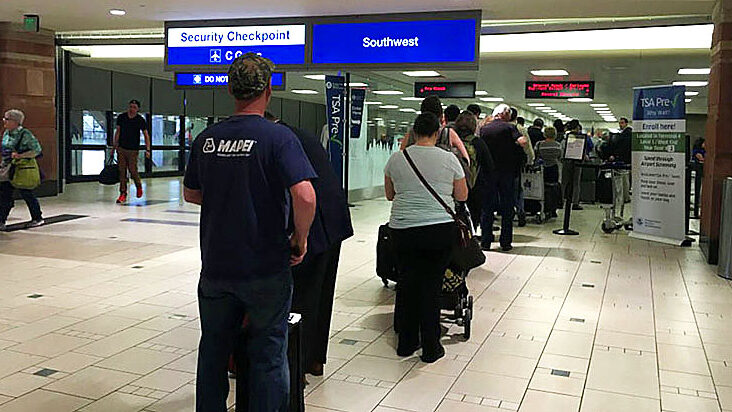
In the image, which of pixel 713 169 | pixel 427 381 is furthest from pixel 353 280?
pixel 713 169

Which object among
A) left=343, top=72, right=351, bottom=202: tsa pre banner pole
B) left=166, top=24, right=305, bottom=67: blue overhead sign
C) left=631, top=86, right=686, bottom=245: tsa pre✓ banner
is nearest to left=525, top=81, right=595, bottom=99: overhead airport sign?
left=343, top=72, right=351, bottom=202: tsa pre banner pole

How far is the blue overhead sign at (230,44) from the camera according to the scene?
24.5 feet

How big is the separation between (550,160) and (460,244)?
6899 millimetres

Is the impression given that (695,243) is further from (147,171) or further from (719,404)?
(147,171)

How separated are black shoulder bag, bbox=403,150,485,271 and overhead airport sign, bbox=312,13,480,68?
9.63ft

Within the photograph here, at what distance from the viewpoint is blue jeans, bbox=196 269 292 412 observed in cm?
238

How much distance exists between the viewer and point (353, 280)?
5973 mm

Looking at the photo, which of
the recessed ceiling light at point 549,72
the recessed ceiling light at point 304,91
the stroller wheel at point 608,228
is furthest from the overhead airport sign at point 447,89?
the stroller wheel at point 608,228

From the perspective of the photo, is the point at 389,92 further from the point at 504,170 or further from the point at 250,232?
the point at 250,232

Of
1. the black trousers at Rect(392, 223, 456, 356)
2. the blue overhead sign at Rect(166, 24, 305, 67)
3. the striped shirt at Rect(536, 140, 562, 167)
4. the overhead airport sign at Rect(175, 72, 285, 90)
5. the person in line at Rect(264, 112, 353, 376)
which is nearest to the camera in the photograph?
the person in line at Rect(264, 112, 353, 376)

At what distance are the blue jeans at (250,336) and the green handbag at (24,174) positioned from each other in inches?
248

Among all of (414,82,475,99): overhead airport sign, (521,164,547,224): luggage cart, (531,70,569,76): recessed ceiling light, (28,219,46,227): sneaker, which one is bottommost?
(28,219,46,227): sneaker

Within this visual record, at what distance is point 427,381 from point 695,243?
6146 mm

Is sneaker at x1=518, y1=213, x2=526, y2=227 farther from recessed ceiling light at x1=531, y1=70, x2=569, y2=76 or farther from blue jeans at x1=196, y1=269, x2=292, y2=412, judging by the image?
blue jeans at x1=196, y1=269, x2=292, y2=412
